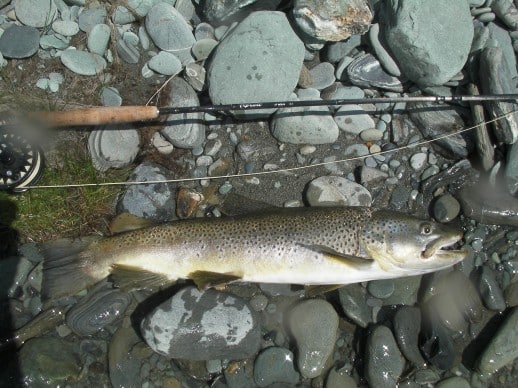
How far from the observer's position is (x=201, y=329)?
4.00 m

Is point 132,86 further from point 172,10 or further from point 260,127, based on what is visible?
point 260,127

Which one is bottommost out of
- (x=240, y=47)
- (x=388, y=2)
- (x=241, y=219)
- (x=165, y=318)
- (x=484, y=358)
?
(x=165, y=318)

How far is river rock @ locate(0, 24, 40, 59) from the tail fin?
1.96 meters

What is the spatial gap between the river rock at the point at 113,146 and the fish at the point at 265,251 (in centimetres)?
76

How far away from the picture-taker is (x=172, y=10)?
4797 mm

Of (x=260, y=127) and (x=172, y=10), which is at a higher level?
(x=172, y=10)

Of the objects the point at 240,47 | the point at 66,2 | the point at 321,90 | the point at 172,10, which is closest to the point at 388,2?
the point at 321,90

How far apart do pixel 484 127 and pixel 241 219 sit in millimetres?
2277

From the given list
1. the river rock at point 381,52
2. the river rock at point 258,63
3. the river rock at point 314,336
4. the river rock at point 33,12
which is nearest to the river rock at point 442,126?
the river rock at point 381,52

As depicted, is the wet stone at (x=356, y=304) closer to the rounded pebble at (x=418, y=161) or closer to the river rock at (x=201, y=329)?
the river rock at (x=201, y=329)

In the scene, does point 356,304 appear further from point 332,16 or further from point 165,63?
point 165,63

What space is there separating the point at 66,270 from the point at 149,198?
0.92 m

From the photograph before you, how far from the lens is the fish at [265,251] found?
3.77 metres

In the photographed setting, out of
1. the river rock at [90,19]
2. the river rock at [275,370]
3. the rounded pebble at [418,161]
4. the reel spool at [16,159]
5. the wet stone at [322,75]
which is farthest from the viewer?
the river rock at [90,19]
